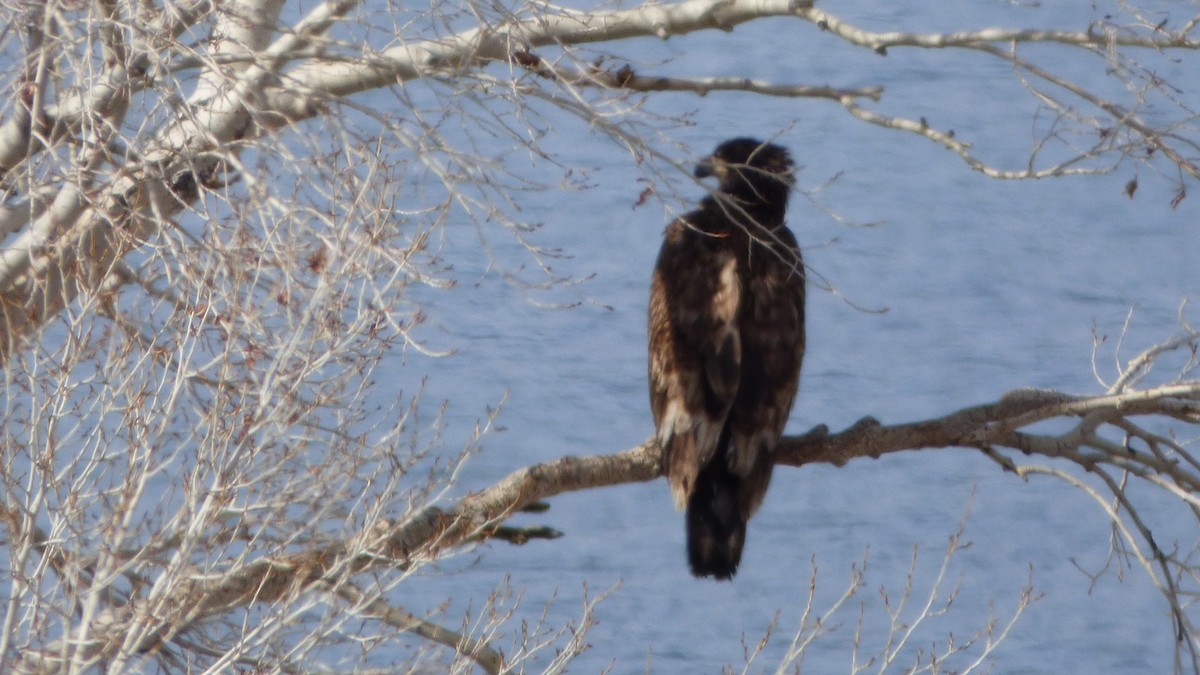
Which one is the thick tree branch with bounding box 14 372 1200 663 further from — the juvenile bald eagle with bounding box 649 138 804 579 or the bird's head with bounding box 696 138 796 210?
the bird's head with bounding box 696 138 796 210

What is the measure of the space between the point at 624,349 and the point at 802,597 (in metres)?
2.55

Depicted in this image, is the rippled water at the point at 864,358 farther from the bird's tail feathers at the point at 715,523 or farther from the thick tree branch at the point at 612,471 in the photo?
the thick tree branch at the point at 612,471

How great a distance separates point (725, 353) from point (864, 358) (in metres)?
9.03

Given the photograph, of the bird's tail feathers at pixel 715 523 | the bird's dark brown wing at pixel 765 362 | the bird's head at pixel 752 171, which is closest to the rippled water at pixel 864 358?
the bird's head at pixel 752 171

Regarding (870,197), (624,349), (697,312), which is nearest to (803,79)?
(870,197)

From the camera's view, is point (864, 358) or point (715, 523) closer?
point (715, 523)

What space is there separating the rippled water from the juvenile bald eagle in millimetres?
6670

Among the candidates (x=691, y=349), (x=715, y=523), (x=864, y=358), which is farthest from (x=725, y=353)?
(x=864, y=358)

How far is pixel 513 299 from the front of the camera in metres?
13.3

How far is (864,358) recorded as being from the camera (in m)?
13.4

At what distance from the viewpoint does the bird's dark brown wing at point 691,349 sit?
4422 millimetres

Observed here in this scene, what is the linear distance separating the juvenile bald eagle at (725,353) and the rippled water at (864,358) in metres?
6.67

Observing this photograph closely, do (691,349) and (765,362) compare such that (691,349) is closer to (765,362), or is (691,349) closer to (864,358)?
(765,362)

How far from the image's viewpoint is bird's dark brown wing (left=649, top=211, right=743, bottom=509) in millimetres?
4422
